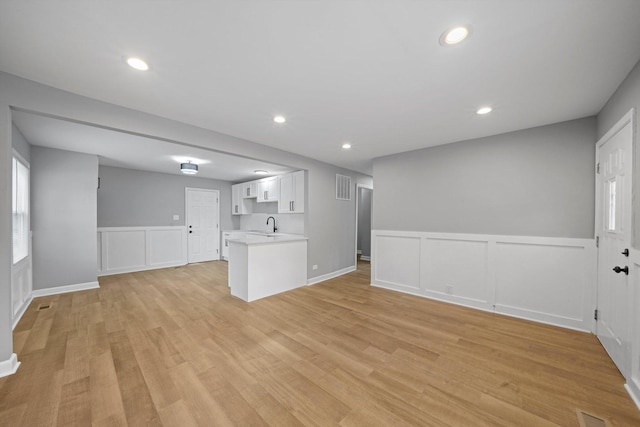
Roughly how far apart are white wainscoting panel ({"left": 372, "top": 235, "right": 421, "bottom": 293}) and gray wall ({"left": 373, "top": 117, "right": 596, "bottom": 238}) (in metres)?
0.26

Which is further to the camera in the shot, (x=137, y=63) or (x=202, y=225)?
(x=202, y=225)

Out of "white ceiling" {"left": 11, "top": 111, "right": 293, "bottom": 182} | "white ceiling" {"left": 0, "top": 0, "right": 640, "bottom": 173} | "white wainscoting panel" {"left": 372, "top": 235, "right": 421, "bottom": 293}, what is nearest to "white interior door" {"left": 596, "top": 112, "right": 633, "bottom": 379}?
"white ceiling" {"left": 0, "top": 0, "right": 640, "bottom": 173}

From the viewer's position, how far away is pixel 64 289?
13.7 ft

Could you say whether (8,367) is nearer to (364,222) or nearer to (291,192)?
(291,192)

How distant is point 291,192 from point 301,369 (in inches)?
145

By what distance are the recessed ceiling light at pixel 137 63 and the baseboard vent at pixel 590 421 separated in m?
4.13

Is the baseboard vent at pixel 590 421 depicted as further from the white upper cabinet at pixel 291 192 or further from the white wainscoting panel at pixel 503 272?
the white upper cabinet at pixel 291 192

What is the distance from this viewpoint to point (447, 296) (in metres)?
3.76

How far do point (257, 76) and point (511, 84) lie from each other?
2.30m

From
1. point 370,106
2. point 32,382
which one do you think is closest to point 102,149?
point 32,382

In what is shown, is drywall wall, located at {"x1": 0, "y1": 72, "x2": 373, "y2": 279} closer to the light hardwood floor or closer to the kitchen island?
the kitchen island

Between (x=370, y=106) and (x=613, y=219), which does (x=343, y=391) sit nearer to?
(x=370, y=106)

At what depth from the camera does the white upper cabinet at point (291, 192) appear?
197 inches

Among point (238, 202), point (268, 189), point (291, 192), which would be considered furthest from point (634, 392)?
point (238, 202)
